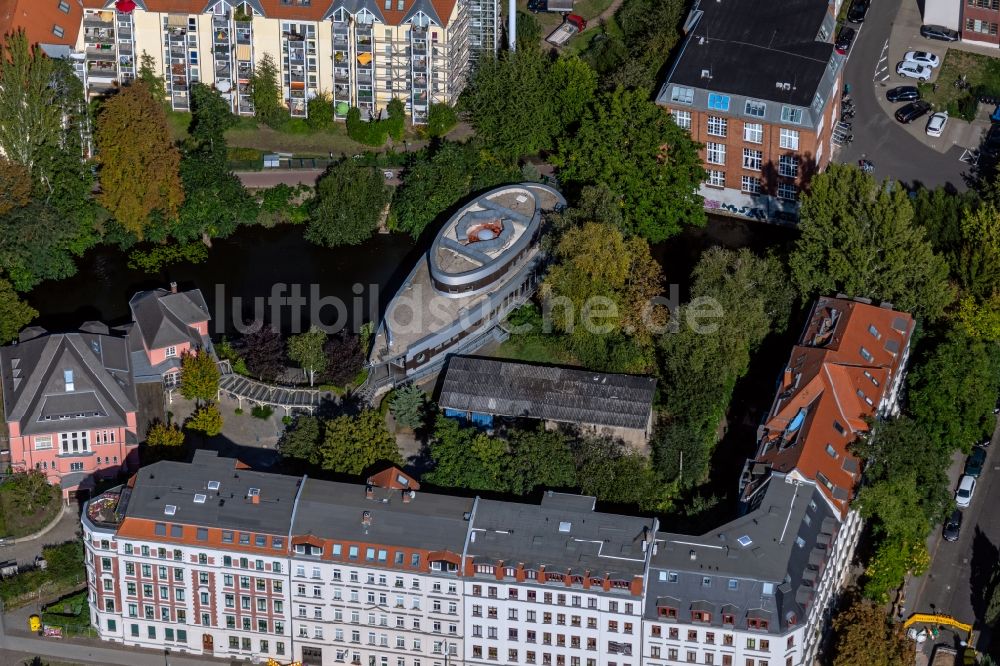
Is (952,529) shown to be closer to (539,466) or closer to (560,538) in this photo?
(539,466)

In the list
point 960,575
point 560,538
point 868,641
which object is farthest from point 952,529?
point 560,538

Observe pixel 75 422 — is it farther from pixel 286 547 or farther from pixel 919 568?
pixel 919 568

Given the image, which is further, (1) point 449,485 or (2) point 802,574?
(1) point 449,485

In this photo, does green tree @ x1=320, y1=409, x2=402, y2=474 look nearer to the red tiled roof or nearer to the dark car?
the red tiled roof

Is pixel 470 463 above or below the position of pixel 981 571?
above

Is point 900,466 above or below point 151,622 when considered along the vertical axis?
above

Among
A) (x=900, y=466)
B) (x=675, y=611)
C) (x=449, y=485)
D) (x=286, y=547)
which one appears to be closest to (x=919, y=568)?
(x=900, y=466)
